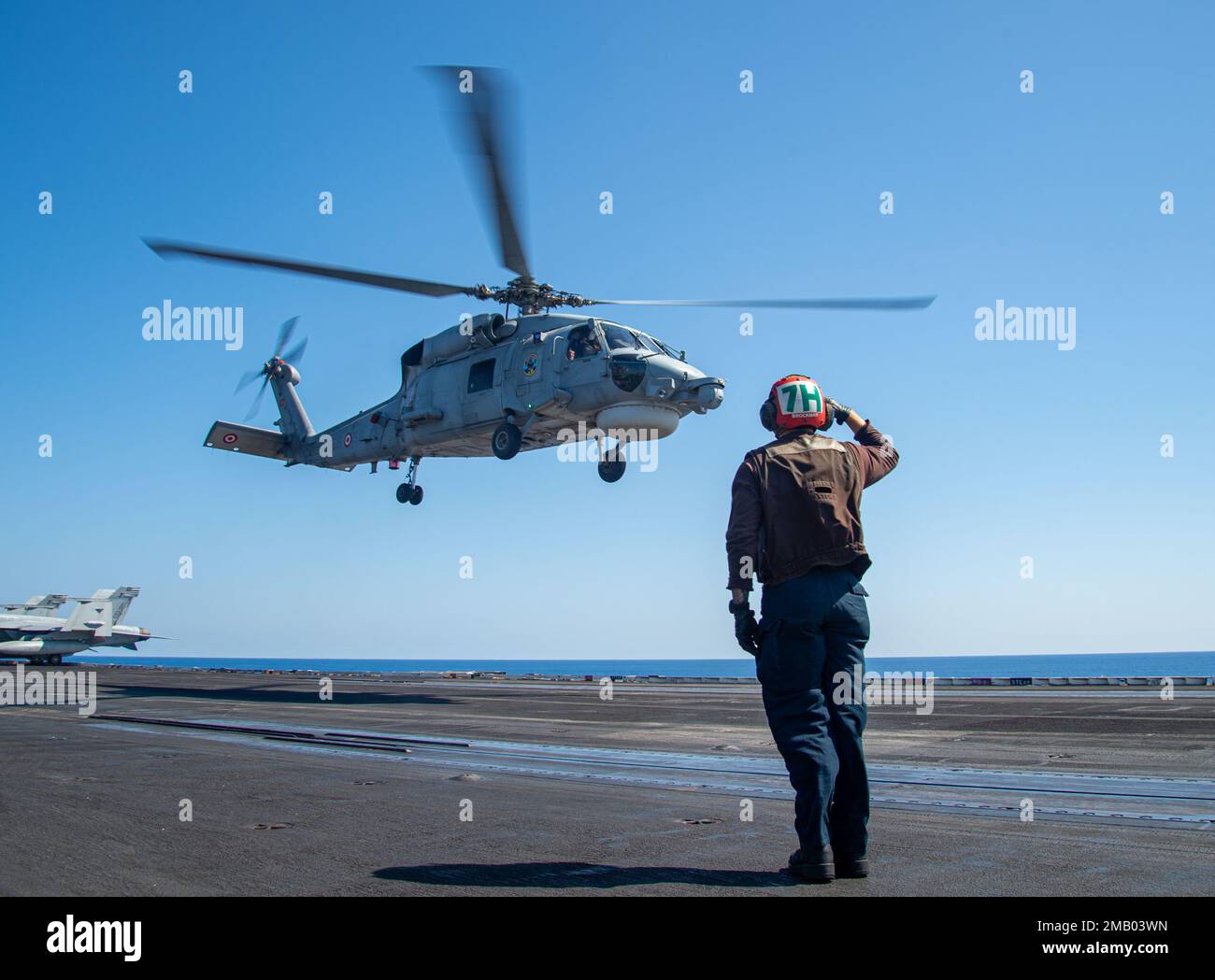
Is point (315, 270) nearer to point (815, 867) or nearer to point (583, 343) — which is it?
point (583, 343)

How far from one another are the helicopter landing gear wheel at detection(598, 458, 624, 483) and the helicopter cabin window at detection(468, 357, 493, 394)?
12.3 ft

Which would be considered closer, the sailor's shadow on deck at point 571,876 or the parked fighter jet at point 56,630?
the sailor's shadow on deck at point 571,876

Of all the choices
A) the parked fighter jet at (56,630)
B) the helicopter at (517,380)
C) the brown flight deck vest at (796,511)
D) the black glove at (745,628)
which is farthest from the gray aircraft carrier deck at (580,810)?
the parked fighter jet at (56,630)

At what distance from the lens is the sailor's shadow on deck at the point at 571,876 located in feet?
13.3

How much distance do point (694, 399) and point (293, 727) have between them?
12515mm

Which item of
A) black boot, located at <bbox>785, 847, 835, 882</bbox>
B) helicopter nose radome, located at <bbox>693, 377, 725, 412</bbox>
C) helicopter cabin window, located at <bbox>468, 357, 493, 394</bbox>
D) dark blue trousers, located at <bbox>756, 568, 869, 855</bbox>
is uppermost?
helicopter cabin window, located at <bbox>468, 357, 493, 394</bbox>

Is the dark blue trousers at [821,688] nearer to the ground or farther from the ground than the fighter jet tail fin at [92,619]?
farther from the ground

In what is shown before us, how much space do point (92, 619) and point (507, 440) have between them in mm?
52536

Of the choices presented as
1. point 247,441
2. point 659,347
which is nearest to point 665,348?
point 659,347

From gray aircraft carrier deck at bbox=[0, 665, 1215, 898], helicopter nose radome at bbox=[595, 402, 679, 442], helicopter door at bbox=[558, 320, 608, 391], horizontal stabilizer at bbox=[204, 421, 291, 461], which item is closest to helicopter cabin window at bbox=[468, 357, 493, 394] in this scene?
helicopter door at bbox=[558, 320, 608, 391]

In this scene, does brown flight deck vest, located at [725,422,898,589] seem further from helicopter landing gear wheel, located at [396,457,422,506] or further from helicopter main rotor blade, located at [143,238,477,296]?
helicopter landing gear wheel, located at [396,457,422,506]

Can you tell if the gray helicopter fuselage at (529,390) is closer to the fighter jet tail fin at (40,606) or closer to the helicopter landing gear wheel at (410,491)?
the helicopter landing gear wheel at (410,491)

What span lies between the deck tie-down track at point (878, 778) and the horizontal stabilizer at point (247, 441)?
70.6 ft

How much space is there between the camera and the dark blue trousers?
438cm
